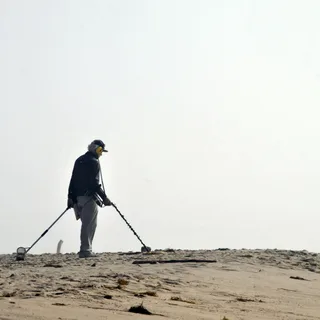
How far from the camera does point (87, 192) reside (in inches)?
527

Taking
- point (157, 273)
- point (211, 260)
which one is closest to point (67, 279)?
point (157, 273)

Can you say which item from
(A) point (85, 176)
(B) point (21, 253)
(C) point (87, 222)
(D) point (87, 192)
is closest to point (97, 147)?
(A) point (85, 176)

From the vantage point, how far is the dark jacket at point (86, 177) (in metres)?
13.4

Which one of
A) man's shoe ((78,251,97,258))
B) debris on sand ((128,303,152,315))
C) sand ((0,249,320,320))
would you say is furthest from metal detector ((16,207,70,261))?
debris on sand ((128,303,152,315))

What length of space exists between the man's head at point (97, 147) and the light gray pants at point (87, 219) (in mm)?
960

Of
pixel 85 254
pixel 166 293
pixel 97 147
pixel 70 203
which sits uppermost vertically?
pixel 97 147

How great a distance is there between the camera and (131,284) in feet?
23.4

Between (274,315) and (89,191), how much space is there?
7.81 metres

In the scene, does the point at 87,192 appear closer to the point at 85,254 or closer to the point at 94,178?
the point at 94,178

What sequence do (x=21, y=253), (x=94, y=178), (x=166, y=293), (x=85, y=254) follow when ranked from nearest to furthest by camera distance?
1. (x=166, y=293)
2. (x=85, y=254)
3. (x=94, y=178)
4. (x=21, y=253)

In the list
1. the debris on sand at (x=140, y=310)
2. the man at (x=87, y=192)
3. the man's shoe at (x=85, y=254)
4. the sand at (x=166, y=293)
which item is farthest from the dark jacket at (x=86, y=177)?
the debris on sand at (x=140, y=310)

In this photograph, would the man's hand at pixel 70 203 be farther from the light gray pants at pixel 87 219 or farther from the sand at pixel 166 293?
the sand at pixel 166 293

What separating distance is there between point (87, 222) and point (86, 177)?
0.92 meters

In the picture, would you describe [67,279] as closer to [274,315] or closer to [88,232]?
[274,315]
